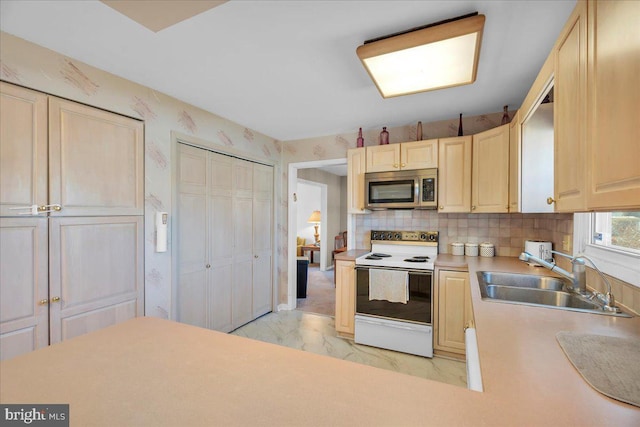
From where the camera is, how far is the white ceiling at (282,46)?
1442mm

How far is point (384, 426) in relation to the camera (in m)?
0.56

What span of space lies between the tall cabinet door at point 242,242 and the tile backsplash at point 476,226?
1.44 meters

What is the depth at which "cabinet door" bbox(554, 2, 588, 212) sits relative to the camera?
963 mm

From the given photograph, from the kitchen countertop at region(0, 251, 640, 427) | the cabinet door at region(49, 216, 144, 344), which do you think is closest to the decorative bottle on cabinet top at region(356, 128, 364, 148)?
the cabinet door at region(49, 216, 144, 344)

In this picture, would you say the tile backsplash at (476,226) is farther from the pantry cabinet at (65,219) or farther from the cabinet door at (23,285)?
the cabinet door at (23,285)

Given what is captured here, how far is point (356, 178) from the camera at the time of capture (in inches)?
127

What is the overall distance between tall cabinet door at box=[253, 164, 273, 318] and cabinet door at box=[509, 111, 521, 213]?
8.76ft

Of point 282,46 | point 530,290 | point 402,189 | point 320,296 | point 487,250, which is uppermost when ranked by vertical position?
point 282,46

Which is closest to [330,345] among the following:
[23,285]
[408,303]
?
[408,303]

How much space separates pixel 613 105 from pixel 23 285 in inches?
110

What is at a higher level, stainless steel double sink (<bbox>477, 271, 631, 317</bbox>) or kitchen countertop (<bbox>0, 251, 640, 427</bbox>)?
kitchen countertop (<bbox>0, 251, 640, 427</bbox>)

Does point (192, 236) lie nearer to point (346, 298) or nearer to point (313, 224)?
point (346, 298)

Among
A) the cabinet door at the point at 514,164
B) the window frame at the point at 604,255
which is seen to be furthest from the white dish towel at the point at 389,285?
the window frame at the point at 604,255

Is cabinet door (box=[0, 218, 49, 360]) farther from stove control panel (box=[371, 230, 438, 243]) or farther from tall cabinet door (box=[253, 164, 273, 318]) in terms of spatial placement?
stove control panel (box=[371, 230, 438, 243])
